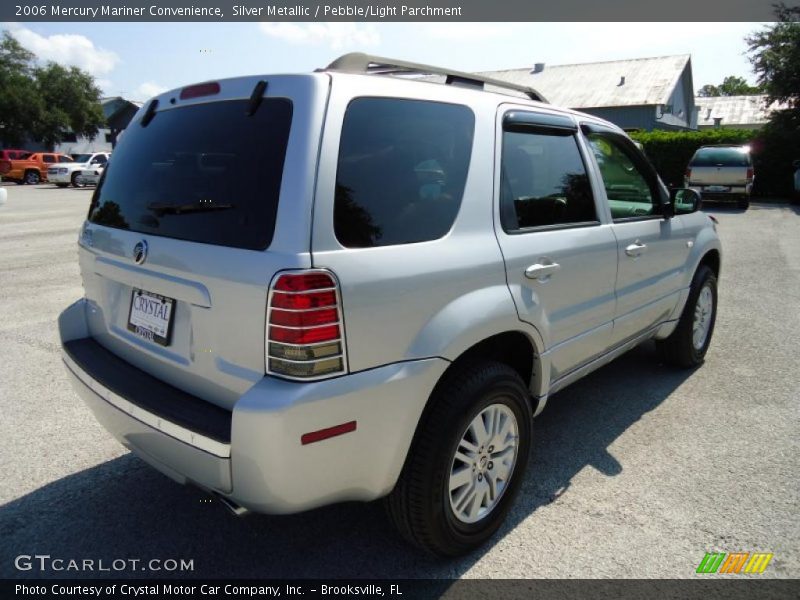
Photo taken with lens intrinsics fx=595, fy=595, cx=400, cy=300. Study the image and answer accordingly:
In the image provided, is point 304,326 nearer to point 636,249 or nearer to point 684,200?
point 636,249

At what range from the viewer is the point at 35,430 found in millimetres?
3596

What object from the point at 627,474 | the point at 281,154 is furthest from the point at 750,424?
the point at 281,154

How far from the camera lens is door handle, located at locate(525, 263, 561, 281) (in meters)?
2.67

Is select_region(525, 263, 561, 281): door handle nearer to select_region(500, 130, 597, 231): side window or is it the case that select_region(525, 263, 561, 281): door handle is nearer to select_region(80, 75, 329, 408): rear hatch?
select_region(500, 130, 597, 231): side window

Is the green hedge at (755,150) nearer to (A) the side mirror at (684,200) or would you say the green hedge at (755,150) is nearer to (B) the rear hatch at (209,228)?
(A) the side mirror at (684,200)

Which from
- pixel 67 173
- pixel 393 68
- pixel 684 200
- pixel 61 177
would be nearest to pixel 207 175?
pixel 393 68

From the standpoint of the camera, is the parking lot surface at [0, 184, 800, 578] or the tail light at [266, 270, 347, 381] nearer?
the tail light at [266, 270, 347, 381]

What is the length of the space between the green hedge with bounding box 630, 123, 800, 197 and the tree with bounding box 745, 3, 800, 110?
192 cm

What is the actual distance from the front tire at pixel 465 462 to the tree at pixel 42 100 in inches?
2107

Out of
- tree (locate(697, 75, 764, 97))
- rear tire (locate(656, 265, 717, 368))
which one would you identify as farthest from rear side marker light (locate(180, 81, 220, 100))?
tree (locate(697, 75, 764, 97))

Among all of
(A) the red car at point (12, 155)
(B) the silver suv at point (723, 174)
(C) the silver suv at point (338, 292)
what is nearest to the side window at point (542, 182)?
(C) the silver suv at point (338, 292)

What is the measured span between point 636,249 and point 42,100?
54800 mm

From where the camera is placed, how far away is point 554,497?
2996 millimetres

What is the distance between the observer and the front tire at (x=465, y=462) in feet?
7.47
